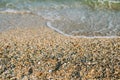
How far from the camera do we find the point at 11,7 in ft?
55.8

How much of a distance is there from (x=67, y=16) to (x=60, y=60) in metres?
7.72

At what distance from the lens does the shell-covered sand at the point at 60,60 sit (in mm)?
6297

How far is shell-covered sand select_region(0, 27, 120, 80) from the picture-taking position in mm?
6297

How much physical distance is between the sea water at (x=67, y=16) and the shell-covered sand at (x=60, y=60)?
3.52 meters

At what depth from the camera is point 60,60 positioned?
6.81 metres

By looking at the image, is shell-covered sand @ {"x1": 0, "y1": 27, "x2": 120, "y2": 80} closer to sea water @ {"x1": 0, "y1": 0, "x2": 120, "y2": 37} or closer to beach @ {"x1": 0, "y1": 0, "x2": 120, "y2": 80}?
beach @ {"x1": 0, "y1": 0, "x2": 120, "y2": 80}

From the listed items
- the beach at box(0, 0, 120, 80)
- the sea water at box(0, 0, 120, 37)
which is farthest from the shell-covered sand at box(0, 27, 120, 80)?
the sea water at box(0, 0, 120, 37)

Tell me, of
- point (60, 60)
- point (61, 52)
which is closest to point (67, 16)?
point (61, 52)

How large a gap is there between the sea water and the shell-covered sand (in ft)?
11.5

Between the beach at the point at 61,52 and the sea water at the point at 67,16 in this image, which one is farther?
the sea water at the point at 67,16

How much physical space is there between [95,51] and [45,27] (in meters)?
5.35

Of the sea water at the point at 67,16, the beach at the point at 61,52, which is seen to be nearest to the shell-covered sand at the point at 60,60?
the beach at the point at 61,52

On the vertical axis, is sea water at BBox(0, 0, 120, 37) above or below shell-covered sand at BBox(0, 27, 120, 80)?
below

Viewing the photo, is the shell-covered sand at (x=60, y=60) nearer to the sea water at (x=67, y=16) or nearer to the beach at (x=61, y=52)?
the beach at (x=61, y=52)
